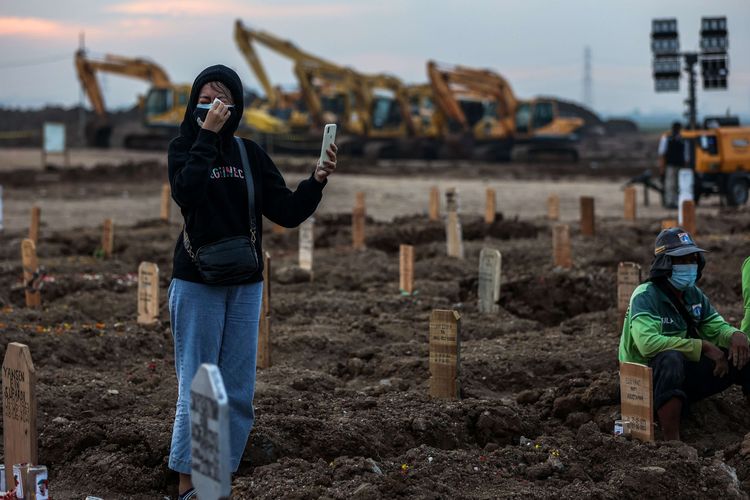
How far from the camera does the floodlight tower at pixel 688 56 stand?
20.4 m

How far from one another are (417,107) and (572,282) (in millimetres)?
35919

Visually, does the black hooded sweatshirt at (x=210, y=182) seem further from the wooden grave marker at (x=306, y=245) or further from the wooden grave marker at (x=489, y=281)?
the wooden grave marker at (x=306, y=245)

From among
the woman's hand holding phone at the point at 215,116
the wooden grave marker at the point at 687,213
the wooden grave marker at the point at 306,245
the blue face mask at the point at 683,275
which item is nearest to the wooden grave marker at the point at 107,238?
the wooden grave marker at the point at 306,245

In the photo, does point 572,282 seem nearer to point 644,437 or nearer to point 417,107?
point 644,437

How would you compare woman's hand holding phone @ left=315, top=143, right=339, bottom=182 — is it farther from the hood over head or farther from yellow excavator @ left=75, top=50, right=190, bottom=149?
yellow excavator @ left=75, top=50, right=190, bottom=149

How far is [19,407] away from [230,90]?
61.8 inches

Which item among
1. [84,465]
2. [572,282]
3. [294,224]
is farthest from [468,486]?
[572,282]

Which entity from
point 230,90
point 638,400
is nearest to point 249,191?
point 230,90

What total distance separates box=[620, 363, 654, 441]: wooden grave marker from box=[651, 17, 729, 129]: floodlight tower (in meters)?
16.0

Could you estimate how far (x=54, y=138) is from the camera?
32.3 meters

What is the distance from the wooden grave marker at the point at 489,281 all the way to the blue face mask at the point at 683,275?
3.43m

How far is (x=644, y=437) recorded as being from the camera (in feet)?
18.0

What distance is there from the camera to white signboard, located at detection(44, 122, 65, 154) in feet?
106

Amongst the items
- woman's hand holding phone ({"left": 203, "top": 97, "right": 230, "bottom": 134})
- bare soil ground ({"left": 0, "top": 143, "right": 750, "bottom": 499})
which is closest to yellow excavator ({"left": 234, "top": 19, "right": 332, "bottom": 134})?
bare soil ground ({"left": 0, "top": 143, "right": 750, "bottom": 499})
